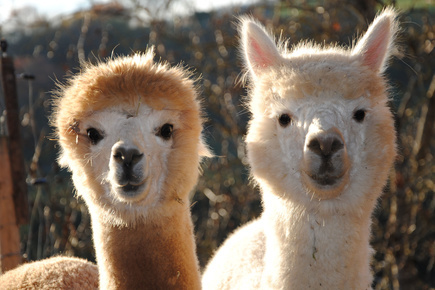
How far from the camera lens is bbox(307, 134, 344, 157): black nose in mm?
2047

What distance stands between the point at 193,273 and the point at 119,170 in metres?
0.70

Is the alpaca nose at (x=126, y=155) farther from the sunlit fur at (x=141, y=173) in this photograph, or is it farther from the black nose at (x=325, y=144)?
the black nose at (x=325, y=144)

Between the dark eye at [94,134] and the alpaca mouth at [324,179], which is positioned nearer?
the alpaca mouth at [324,179]

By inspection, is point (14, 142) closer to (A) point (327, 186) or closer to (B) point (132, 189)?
(B) point (132, 189)

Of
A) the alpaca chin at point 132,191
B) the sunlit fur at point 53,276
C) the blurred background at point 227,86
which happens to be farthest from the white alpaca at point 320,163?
the blurred background at point 227,86

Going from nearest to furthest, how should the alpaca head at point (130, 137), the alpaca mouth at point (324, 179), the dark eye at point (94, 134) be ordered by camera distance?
the alpaca mouth at point (324, 179)
the alpaca head at point (130, 137)
the dark eye at point (94, 134)

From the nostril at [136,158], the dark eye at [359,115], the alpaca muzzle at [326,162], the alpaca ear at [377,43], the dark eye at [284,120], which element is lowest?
the alpaca muzzle at [326,162]

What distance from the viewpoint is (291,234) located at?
2.22 m

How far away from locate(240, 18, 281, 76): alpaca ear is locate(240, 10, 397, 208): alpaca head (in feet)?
0.24

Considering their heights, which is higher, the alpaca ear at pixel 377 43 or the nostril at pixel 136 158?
the alpaca ear at pixel 377 43

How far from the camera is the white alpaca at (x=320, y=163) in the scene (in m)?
2.16

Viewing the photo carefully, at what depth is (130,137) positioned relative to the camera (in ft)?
7.32

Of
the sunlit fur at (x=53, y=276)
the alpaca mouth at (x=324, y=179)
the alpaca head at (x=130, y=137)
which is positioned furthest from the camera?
the sunlit fur at (x=53, y=276)

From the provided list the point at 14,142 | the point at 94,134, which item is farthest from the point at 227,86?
the point at 94,134
